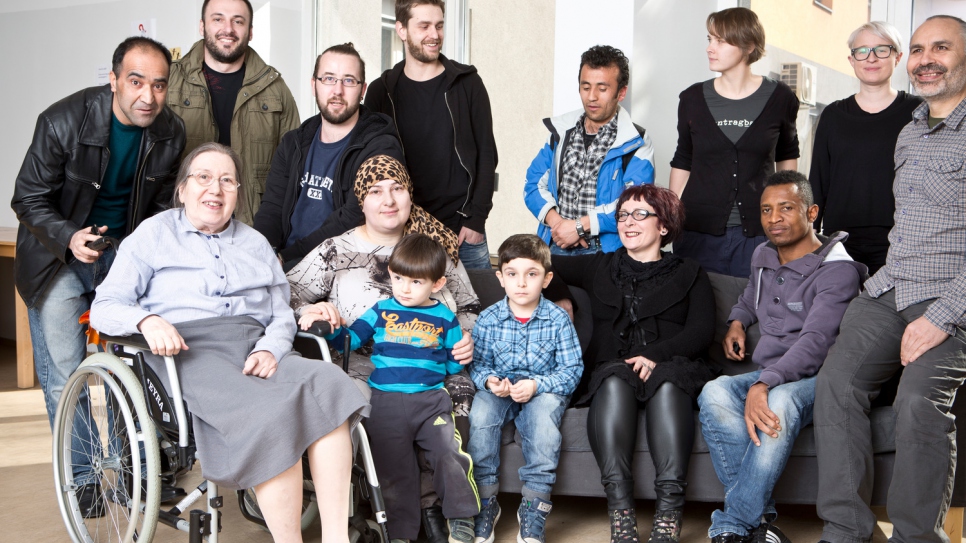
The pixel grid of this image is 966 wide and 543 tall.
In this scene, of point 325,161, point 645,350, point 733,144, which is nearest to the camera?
point 645,350

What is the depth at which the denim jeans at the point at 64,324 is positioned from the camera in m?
2.96

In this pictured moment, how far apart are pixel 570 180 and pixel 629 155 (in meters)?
0.25

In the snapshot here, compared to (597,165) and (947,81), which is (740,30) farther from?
(947,81)

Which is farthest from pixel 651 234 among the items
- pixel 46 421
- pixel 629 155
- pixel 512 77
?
pixel 512 77

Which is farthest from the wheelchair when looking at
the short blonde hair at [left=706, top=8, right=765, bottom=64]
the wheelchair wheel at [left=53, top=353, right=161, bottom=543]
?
the short blonde hair at [left=706, top=8, right=765, bottom=64]

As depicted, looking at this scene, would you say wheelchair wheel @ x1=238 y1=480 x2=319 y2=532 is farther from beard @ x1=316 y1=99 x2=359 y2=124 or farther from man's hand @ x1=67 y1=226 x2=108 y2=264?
beard @ x1=316 y1=99 x2=359 y2=124

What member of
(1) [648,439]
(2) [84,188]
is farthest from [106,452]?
(1) [648,439]

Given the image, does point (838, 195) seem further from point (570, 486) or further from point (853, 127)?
point (570, 486)

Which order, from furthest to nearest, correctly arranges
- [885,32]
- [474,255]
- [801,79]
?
[801,79]
[474,255]
[885,32]

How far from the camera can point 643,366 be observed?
9.26ft

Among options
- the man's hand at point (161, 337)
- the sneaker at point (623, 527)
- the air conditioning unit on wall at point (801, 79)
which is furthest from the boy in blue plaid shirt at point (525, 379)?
the air conditioning unit on wall at point (801, 79)

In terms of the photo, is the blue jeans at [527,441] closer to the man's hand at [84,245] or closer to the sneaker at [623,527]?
the sneaker at [623,527]

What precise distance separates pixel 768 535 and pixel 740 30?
5.86 ft

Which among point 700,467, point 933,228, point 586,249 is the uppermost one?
point 933,228
